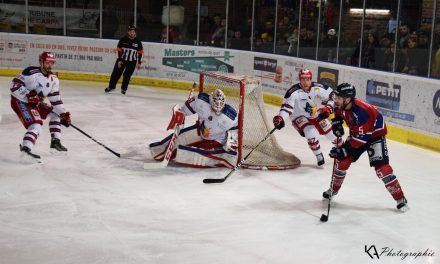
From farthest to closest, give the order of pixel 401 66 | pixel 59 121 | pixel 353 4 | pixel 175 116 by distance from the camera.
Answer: pixel 353 4
pixel 401 66
pixel 59 121
pixel 175 116

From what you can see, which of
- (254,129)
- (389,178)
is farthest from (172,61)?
(389,178)

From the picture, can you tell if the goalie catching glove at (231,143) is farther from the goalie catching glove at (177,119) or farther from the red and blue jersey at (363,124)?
the red and blue jersey at (363,124)

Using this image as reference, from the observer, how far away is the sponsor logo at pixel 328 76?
9859mm

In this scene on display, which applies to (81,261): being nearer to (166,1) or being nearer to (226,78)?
(226,78)

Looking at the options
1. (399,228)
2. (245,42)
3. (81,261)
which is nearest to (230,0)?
(245,42)

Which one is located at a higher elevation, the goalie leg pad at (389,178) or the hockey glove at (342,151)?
the hockey glove at (342,151)

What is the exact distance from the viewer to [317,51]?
11117 mm

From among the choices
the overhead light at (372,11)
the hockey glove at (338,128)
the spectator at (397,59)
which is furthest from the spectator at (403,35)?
the hockey glove at (338,128)

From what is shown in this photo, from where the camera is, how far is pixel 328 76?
33.1ft

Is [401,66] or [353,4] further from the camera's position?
[353,4]

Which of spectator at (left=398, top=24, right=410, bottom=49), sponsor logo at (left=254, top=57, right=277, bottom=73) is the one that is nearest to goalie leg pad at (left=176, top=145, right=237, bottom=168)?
spectator at (left=398, top=24, right=410, bottom=49)

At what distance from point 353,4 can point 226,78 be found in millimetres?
4100

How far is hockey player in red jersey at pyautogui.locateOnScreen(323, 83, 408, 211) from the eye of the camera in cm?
536

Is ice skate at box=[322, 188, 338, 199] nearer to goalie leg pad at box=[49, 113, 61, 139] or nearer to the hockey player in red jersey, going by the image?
the hockey player in red jersey
